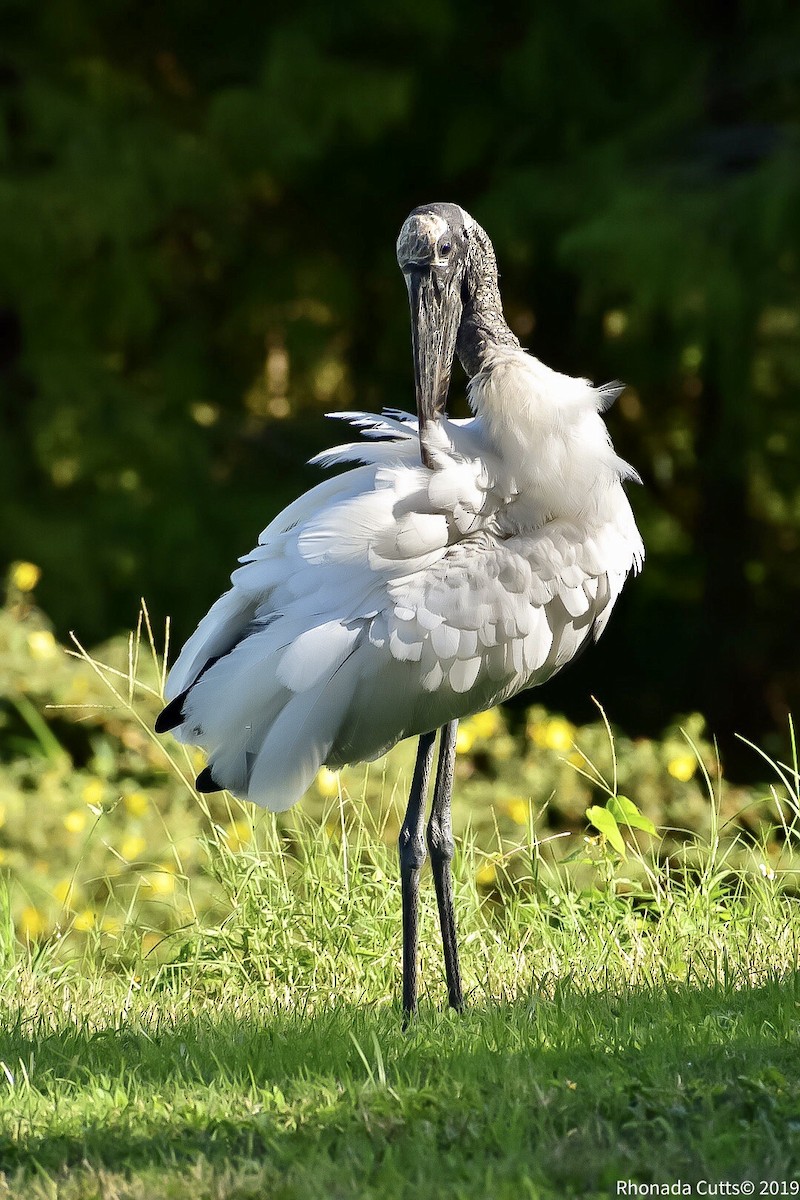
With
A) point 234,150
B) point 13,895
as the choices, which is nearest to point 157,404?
point 234,150

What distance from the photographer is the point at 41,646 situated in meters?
6.29

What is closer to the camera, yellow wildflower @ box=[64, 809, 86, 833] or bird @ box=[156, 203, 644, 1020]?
bird @ box=[156, 203, 644, 1020]

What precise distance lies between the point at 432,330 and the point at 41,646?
2832mm

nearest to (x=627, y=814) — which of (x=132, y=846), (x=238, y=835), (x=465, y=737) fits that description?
(x=465, y=737)

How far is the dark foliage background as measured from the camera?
9203mm

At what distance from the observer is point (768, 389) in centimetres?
973

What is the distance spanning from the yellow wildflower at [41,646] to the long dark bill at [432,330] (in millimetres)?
2767

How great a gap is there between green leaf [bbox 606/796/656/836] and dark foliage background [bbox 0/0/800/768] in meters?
4.64

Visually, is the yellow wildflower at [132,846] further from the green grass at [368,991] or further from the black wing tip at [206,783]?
the black wing tip at [206,783]

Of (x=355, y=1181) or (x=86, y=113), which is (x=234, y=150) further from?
(x=355, y=1181)

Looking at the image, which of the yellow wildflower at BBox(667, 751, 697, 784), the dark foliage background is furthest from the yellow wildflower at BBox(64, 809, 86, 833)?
the dark foliage background

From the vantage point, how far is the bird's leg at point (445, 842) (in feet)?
13.3

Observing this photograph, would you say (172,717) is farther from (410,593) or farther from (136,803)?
(136,803)

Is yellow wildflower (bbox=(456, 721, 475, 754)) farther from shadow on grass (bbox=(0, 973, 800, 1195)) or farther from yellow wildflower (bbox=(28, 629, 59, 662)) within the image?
shadow on grass (bbox=(0, 973, 800, 1195))
